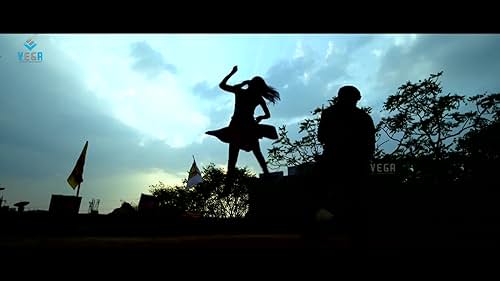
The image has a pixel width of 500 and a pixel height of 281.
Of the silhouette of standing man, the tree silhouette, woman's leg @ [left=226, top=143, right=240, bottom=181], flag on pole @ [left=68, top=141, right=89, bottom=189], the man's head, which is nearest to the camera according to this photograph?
the silhouette of standing man

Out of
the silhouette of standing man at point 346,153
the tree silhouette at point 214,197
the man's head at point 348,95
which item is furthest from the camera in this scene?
the tree silhouette at point 214,197

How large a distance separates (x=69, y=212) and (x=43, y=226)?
3.49 ft

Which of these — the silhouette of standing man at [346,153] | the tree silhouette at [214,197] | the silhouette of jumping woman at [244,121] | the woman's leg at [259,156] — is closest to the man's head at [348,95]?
the silhouette of standing man at [346,153]

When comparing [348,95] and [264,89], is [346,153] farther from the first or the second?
[264,89]

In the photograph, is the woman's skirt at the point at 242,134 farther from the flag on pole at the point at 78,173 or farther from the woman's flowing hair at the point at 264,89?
the flag on pole at the point at 78,173

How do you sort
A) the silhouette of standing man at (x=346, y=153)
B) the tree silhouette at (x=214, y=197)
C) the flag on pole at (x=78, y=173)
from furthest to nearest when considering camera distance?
the tree silhouette at (x=214, y=197)
the flag on pole at (x=78, y=173)
the silhouette of standing man at (x=346, y=153)

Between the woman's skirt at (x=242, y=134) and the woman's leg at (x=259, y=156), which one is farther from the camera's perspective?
the woman's leg at (x=259, y=156)

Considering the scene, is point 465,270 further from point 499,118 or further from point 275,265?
point 499,118

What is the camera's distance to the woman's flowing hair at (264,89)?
203 inches

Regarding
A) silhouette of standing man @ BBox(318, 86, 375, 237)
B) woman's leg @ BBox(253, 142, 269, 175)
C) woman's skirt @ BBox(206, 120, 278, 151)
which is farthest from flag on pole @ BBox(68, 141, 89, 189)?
silhouette of standing man @ BBox(318, 86, 375, 237)

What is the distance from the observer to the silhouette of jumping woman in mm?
5059

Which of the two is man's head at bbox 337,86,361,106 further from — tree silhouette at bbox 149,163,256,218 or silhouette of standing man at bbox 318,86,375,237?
tree silhouette at bbox 149,163,256,218

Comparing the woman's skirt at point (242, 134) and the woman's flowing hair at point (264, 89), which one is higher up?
the woman's flowing hair at point (264, 89)
